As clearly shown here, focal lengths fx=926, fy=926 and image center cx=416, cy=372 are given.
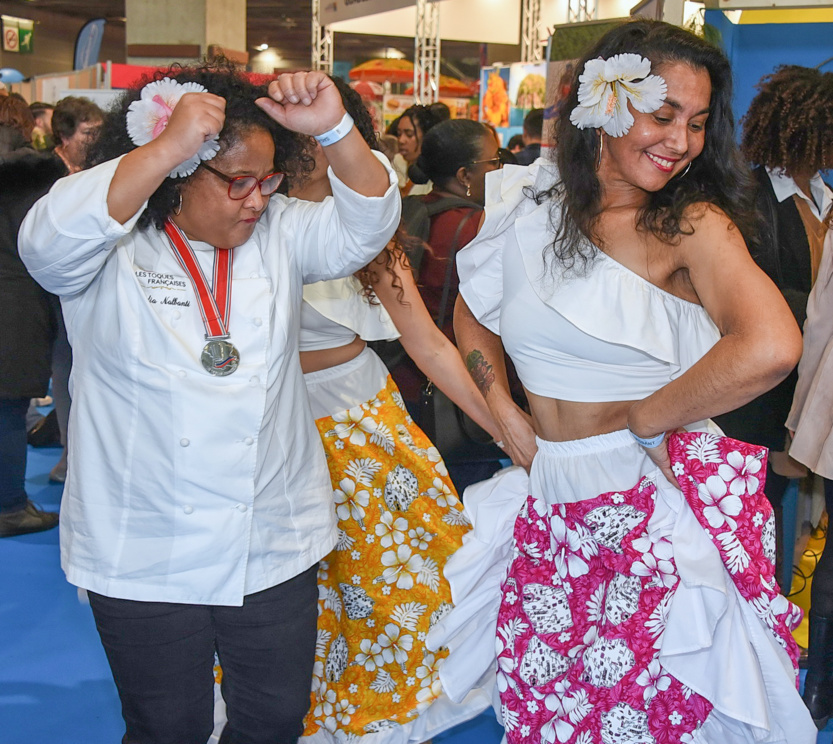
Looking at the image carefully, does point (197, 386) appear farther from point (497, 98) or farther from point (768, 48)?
point (497, 98)

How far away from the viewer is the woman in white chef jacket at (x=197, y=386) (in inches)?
66.5

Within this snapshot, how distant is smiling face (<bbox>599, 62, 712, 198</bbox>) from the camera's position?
1.80 m

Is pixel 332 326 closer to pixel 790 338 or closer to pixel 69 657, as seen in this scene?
pixel 790 338

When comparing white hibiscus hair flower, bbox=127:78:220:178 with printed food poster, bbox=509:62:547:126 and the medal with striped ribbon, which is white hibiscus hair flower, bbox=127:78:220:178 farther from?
printed food poster, bbox=509:62:547:126

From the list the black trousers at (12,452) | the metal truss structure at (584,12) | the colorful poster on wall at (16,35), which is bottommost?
the black trousers at (12,452)

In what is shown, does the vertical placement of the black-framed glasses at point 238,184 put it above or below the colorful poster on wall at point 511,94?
below

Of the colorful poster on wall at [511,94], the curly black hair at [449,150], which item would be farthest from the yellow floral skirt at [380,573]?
the colorful poster on wall at [511,94]

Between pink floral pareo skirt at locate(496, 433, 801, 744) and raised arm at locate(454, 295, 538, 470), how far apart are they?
140 millimetres

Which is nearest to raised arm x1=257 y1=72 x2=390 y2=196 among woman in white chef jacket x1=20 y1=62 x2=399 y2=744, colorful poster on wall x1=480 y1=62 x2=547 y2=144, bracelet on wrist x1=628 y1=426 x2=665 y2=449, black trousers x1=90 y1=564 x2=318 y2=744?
woman in white chef jacket x1=20 y1=62 x2=399 y2=744

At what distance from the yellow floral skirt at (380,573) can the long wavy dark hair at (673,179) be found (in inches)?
32.7

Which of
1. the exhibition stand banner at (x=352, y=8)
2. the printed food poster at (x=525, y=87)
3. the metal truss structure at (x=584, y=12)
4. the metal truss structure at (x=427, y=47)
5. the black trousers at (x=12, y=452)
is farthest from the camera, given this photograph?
the metal truss structure at (x=427, y=47)

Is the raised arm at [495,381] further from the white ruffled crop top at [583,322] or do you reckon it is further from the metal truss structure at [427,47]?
the metal truss structure at [427,47]

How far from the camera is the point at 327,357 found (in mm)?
2451

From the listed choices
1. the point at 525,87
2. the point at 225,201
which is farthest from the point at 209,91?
the point at 525,87
